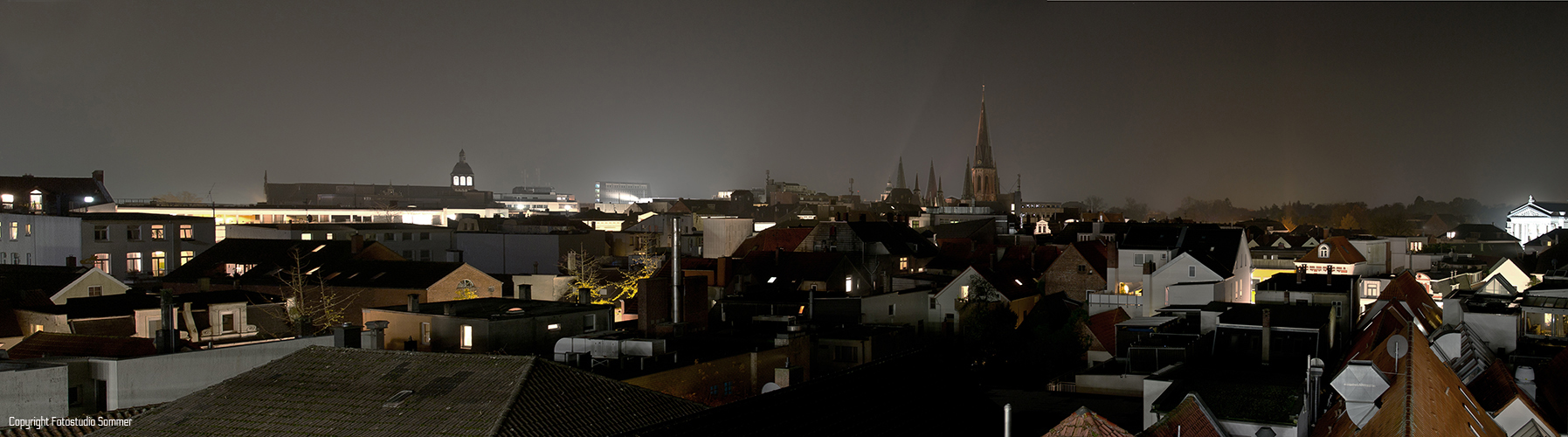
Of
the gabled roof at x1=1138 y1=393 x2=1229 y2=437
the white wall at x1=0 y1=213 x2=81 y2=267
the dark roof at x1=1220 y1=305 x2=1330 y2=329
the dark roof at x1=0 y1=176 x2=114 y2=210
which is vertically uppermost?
the dark roof at x1=0 y1=176 x2=114 y2=210

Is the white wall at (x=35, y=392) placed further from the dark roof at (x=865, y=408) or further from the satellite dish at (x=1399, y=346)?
the satellite dish at (x=1399, y=346)

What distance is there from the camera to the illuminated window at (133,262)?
41.8 metres

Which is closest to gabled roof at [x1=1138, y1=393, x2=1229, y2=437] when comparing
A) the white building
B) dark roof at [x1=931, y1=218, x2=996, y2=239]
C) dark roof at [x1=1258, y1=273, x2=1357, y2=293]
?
dark roof at [x1=1258, y1=273, x2=1357, y2=293]

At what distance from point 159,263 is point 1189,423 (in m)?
44.0

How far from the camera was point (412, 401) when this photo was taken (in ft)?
42.8

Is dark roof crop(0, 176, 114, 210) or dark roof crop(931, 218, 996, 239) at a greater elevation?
dark roof crop(0, 176, 114, 210)

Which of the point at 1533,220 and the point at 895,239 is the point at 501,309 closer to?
the point at 895,239

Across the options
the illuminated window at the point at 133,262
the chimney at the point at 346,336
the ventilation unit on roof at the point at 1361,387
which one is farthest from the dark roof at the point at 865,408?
the illuminated window at the point at 133,262

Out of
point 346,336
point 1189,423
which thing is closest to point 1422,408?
point 1189,423

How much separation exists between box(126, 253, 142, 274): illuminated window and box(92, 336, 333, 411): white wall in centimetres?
2982

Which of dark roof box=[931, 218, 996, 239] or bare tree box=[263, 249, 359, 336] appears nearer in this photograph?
bare tree box=[263, 249, 359, 336]

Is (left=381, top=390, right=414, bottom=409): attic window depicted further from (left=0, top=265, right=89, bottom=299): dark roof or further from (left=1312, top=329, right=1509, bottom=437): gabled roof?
(left=0, top=265, right=89, bottom=299): dark roof

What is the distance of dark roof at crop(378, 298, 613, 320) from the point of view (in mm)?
23969

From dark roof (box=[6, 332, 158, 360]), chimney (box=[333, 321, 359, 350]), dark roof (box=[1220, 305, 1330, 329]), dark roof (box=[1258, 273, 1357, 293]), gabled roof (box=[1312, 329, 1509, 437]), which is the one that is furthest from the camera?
dark roof (box=[1258, 273, 1357, 293])
